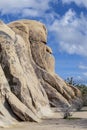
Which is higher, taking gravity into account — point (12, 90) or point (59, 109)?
point (12, 90)

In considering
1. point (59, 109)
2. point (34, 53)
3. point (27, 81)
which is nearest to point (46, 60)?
point (34, 53)

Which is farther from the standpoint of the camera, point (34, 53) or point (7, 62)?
point (34, 53)

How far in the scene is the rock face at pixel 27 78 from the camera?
2289 centimetres

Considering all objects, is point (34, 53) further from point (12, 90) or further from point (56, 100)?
point (12, 90)

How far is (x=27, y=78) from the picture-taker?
92.5 ft

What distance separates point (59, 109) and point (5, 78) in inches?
408

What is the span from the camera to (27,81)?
27.4m

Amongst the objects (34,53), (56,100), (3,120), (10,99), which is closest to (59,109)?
(56,100)

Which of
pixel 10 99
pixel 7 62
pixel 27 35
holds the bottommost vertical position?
pixel 10 99

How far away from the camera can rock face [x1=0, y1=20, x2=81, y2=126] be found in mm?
22891

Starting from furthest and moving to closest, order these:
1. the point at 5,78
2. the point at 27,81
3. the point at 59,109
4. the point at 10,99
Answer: the point at 59,109, the point at 27,81, the point at 5,78, the point at 10,99

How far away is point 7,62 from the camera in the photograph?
2555 cm

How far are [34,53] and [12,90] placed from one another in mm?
12115

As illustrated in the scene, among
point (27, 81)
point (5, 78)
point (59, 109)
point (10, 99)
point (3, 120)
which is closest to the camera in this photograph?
point (3, 120)
